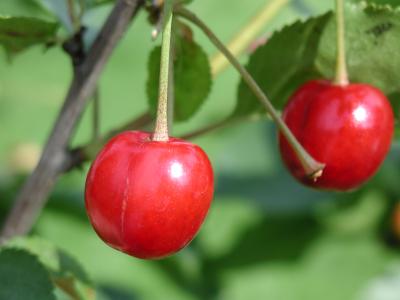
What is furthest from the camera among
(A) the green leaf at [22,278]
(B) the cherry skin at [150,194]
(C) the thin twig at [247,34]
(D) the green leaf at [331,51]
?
(C) the thin twig at [247,34]

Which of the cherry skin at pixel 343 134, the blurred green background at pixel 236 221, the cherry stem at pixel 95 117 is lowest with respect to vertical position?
the blurred green background at pixel 236 221

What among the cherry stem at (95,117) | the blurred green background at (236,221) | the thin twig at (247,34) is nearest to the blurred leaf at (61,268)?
the cherry stem at (95,117)

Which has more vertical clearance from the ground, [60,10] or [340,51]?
[60,10]

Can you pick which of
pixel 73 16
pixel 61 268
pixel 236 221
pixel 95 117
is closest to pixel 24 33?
pixel 73 16

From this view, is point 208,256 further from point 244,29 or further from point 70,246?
point 244,29

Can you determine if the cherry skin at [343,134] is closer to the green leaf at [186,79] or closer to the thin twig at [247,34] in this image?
the green leaf at [186,79]

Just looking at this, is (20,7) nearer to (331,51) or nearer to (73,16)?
(73,16)

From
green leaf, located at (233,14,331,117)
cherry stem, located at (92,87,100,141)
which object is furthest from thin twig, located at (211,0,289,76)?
cherry stem, located at (92,87,100,141)
